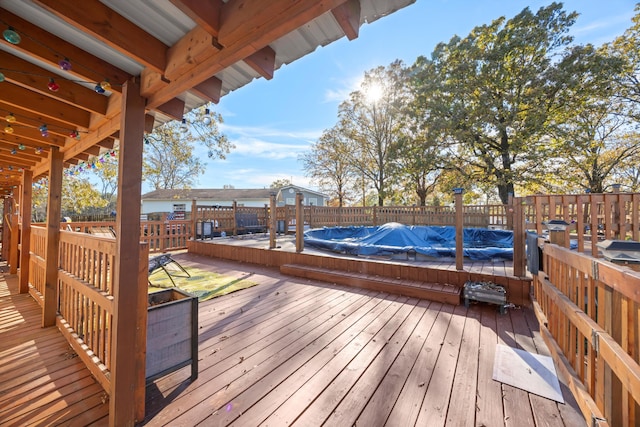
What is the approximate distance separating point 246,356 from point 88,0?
2.55 m

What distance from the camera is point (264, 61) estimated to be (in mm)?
1504

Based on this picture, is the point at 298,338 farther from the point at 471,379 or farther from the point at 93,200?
the point at 93,200

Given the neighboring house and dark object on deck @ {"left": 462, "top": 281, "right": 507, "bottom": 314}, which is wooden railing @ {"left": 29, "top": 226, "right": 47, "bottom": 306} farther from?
the neighboring house

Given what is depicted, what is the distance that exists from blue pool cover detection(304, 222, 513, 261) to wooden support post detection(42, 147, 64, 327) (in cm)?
421

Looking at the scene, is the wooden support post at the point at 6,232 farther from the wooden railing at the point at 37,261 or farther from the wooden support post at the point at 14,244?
the wooden railing at the point at 37,261

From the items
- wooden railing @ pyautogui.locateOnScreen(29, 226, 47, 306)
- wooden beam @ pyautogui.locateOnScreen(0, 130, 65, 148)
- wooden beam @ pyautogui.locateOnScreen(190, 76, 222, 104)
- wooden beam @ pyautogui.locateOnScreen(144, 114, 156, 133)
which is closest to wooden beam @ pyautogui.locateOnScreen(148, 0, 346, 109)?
wooden beam @ pyautogui.locateOnScreen(190, 76, 222, 104)

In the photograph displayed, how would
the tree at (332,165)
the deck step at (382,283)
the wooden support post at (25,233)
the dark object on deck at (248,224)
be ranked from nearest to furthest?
1. the deck step at (382,283)
2. the wooden support post at (25,233)
3. the dark object on deck at (248,224)
4. the tree at (332,165)

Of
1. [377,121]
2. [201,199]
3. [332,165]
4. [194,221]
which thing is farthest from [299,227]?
[201,199]

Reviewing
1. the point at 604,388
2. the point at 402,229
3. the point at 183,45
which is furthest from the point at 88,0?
the point at 402,229

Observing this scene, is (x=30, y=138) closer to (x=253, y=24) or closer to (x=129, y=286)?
(x=129, y=286)

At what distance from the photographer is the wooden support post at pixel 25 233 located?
393 centimetres

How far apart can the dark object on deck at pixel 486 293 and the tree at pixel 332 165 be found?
1422cm

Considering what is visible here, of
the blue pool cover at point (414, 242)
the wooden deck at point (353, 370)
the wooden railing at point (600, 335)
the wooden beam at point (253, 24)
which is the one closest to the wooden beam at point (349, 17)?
the wooden beam at point (253, 24)

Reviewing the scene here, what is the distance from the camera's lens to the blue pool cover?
4465 mm
